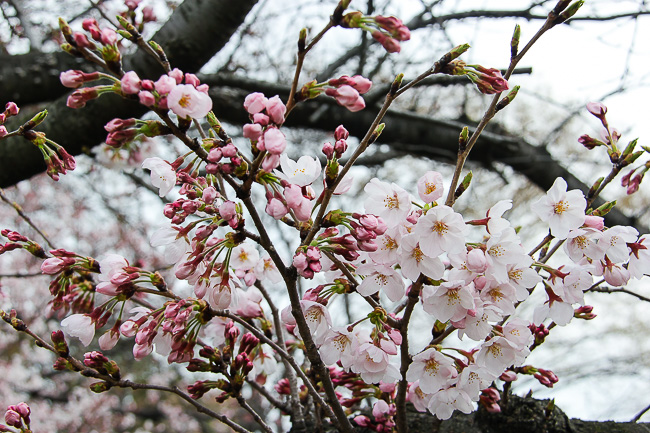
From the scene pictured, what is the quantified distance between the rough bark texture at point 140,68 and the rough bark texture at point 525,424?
191 cm

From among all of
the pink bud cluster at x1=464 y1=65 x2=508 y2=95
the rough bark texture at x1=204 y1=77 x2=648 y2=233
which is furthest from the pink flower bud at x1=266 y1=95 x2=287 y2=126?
the rough bark texture at x1=204 y1=77 x2=648 y2=233

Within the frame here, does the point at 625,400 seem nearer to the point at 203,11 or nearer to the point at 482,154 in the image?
the point at 482,154

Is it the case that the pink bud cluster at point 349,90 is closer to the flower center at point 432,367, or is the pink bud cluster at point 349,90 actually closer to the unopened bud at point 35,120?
the flower center at point 432,367

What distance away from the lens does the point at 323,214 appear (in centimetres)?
108

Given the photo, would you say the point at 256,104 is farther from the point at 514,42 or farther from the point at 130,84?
the point at 514,42

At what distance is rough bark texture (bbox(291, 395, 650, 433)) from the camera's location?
60.7 inches

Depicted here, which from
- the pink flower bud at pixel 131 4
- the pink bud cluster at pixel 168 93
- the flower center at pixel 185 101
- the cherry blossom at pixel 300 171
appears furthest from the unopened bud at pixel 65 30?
the pink flower bud at pixel 131 4

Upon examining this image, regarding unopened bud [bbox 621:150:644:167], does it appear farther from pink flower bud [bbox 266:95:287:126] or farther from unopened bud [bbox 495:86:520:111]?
pink flower bud [bbox 266:95:287:126]

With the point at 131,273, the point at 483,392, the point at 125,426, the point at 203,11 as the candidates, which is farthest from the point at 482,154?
the point at 125,426

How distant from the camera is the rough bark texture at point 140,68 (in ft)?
→ 8.49

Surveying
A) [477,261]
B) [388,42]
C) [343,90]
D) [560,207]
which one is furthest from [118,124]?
[560,207]

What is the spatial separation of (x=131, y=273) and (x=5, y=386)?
26.3ft

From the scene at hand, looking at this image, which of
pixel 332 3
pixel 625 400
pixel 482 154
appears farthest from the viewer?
pixel 625 400

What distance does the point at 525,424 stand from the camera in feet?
5.08
